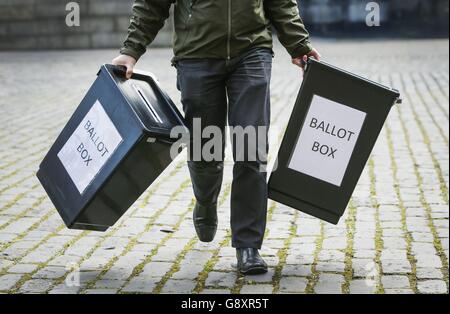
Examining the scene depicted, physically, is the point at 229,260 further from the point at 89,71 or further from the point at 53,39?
the point at 53,39

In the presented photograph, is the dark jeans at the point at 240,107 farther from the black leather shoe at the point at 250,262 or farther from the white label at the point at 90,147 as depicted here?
the white label at the point at 90,147

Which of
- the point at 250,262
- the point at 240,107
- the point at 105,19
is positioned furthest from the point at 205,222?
the point at 105,19

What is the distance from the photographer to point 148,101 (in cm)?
423

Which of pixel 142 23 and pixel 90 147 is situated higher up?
pixel 142 23

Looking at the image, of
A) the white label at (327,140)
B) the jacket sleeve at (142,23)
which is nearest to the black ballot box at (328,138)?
the white label at (327,140)

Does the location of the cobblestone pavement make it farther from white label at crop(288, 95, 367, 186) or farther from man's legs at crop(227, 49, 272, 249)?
white label at crop(288, 95, 367, 186)

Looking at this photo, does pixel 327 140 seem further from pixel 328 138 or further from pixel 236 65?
pixel 236 65

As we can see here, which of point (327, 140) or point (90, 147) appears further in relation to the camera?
point (327, 140)

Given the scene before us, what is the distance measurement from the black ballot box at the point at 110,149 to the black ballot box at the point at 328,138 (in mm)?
579

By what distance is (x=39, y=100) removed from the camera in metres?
11.4

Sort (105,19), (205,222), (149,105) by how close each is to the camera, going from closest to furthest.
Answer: (149,105), (205,222), (105,19)

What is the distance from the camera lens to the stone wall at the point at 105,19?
19.2 m

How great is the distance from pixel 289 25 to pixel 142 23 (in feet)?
2.30

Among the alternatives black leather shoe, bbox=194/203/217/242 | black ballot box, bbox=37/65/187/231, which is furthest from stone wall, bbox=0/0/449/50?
black ballot box, bbox=37/65/187/231
